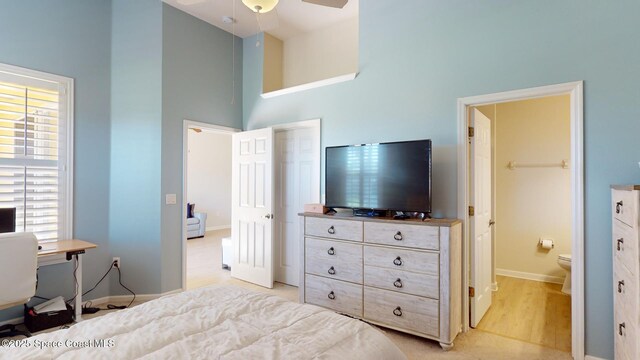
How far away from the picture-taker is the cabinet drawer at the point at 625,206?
66.2 inches

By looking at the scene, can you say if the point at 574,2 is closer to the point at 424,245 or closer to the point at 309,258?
the point at 424,245

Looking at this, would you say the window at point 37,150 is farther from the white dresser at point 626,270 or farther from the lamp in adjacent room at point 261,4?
the white dresser at point 626,270

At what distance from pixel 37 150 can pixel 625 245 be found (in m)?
4.79

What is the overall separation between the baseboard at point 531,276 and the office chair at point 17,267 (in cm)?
525

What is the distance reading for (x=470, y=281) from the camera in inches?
114

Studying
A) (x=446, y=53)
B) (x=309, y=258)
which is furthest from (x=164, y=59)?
(x=446, y=53)

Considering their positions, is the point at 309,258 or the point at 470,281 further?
the point at 309,258

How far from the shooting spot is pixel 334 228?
3061 mm

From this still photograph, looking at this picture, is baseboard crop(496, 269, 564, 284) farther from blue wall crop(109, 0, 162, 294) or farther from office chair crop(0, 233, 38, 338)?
office chair crop(0, 233, 38, 338)

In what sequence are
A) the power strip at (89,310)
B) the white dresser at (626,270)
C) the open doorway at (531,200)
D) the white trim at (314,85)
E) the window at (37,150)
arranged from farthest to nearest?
1. the open doorway at (531,200)
2. the white trim at (314,85)
3. the power strip at (89,310)
4. the window at (37,150)
5. the white dresser at (626,270)

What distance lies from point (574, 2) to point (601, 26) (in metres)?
0.27

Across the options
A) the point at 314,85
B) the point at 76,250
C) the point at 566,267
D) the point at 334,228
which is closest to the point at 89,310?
the point at 76,250

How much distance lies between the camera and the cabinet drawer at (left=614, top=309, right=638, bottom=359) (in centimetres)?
176

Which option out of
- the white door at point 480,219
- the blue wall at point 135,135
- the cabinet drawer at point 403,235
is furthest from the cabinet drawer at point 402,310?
the blue wall at point 135,135
